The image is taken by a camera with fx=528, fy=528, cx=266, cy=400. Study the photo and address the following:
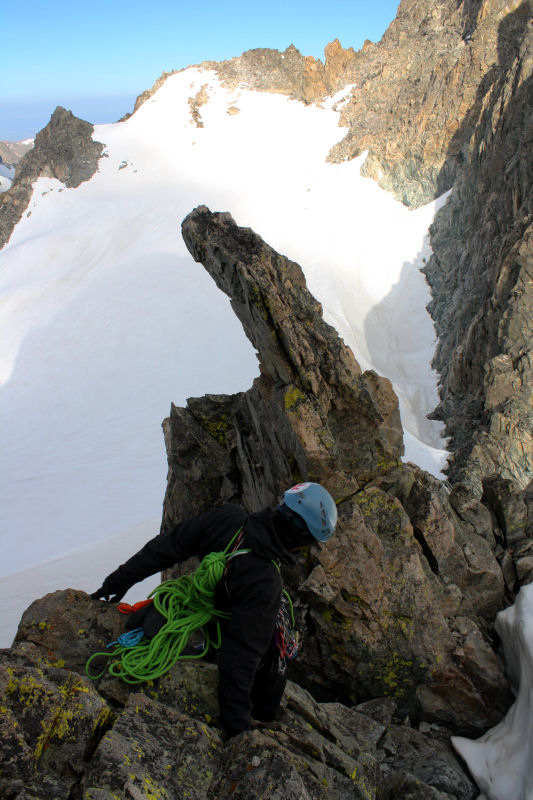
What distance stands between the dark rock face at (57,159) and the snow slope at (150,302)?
1.45 meters

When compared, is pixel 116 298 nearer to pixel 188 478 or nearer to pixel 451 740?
pixel 188 478

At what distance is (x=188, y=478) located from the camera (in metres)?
8.34

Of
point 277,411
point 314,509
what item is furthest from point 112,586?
point 277,411

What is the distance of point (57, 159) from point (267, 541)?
212ft

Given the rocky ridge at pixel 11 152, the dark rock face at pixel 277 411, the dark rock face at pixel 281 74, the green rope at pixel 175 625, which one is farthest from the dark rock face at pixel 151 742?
the rocky ridge at pixel 11 152

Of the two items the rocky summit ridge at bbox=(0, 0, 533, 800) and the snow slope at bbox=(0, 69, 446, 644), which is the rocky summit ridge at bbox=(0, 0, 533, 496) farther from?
the rocky summit ridge at bbox=(0, 0, 533, 800)

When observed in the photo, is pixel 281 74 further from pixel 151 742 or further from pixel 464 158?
pixel 151 742

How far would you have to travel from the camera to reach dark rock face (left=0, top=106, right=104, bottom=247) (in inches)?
2211

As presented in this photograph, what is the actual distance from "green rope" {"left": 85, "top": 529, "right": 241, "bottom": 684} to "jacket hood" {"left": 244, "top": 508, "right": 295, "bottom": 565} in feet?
1.00

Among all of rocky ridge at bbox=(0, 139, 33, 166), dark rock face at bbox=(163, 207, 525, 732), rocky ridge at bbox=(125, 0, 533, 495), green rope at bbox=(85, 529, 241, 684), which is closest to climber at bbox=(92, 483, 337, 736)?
green rope at bbox=(85, 529, 241, 684)

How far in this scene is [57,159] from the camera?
5794 cm

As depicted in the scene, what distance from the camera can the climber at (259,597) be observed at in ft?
12.6

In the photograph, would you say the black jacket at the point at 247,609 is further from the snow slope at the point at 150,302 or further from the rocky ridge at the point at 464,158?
the rocky ridge at the point at 464,158

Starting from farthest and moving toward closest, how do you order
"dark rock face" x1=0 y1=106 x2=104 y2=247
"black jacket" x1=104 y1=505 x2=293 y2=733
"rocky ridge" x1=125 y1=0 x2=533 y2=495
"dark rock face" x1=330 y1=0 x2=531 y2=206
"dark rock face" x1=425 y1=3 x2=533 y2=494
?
1. "dark rock face" x1=0 y1=106 x2=104 y2=247
2. "dark rock face" x1=330 y1=0 x2=531 y2=206
3. "rocky ridge" x1=125 y1=0 x2=533 y2=495
4. "dark rock face" x1=425 y1=3 x2=533 y2=494
5. "black jacket" x1=104 y1=505 x2=293 y2=733
